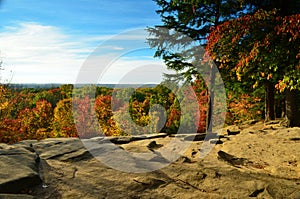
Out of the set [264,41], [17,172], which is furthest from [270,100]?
[17,172]

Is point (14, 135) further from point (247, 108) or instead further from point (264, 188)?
point (247, 108)

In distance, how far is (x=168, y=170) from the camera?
543 centimetres

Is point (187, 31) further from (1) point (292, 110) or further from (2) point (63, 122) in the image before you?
(2) point (63, 122)

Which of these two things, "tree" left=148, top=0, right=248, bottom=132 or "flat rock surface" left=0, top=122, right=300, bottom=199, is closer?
"flat rock surface" left=0, top=122, right=300, bottom=199

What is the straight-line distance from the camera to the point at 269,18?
22.0 ft

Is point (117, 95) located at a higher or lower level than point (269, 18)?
lower

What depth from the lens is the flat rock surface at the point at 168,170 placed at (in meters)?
4.28

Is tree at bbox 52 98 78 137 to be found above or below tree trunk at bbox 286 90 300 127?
below

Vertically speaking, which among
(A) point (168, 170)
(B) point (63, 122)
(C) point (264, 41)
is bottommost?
(B) point (63, 122)

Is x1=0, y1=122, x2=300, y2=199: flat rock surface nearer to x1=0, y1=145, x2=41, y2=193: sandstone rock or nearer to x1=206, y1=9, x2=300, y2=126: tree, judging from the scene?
x1=0, y1=145, x2=41, y2=193: sandstone rock

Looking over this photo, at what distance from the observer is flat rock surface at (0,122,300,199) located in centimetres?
428

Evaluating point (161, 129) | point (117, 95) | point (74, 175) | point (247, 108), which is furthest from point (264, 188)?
point (117, 95)

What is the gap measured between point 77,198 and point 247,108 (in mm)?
15590

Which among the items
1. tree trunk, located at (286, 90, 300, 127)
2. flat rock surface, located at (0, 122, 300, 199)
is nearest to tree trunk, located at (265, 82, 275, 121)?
tree trunk, located at (286, 90, 300, 127)
